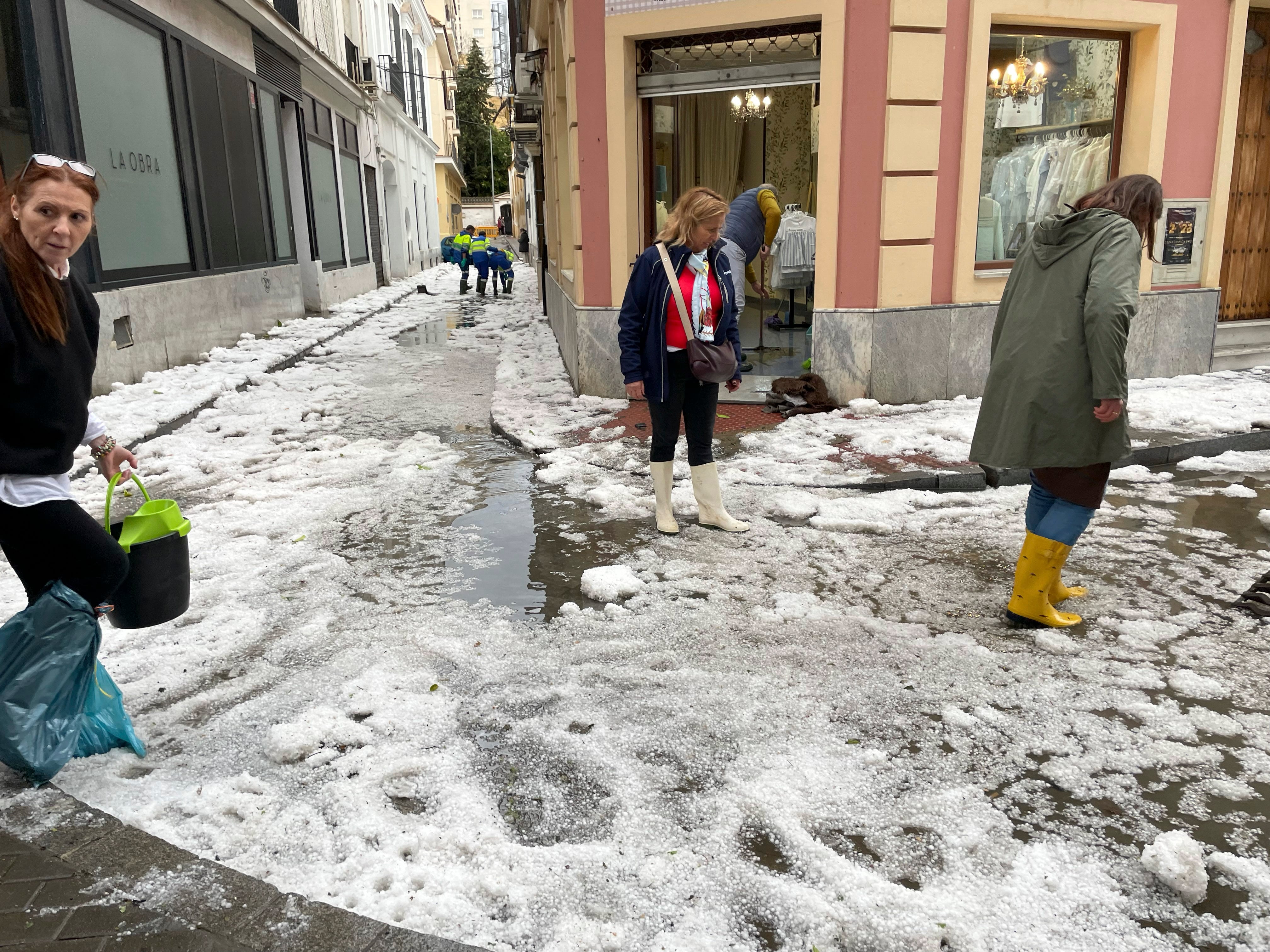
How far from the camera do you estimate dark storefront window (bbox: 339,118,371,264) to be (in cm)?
2278

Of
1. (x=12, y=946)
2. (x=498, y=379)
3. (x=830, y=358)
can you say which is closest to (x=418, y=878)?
(x=12, y=946)

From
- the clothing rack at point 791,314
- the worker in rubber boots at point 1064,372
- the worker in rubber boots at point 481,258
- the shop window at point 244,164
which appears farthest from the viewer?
the worker in rubber boots at point 481,258

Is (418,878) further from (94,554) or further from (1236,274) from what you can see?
(1236,274)

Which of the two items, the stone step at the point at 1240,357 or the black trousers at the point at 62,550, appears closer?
the black trousers at the point at 62,550

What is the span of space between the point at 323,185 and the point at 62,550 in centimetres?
1931

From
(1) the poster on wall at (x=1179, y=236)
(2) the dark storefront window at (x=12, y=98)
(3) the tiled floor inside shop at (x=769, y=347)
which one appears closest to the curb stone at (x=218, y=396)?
(2) the dark storefront window at (x=12, y=98)

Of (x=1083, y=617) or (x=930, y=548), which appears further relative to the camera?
(x=930, y=548)

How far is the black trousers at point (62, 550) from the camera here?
2711 millimetres

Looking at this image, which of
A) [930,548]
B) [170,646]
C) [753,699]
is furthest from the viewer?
[930,548]

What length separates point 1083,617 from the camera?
4230 mm

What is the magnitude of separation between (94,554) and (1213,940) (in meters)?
3.24

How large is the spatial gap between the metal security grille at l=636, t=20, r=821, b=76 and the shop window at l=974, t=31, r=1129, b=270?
6.25 feet

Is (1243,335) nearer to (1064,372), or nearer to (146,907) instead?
(1064,372)

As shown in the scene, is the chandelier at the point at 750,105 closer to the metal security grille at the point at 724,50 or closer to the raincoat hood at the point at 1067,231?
the metal security grille at the point at 724,50
